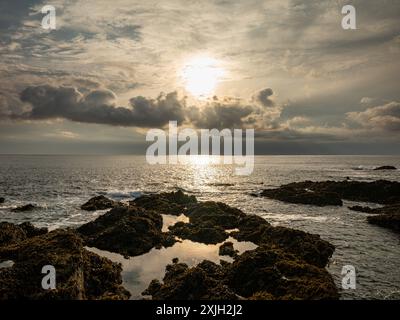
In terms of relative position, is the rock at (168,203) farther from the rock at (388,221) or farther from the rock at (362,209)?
the rock at (362,209)

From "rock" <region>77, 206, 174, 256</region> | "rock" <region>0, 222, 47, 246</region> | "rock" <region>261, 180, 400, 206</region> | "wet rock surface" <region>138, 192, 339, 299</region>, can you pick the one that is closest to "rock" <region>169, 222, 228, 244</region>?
"rock" <region>77, 206, 174, 256</region>

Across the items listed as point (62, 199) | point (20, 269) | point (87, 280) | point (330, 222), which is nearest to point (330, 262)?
point (330, 222)

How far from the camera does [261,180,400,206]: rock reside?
6425 cm

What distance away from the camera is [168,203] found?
58062 millimetres

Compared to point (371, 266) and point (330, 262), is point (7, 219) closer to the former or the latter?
point (330, 262)

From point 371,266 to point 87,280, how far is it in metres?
24.9

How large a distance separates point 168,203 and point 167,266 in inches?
1209

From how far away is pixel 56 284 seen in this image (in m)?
18.9

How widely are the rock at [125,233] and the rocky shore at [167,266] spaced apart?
0.36ft

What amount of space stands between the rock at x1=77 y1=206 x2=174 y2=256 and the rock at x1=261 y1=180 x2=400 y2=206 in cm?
3729

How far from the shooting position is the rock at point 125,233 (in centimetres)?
3359

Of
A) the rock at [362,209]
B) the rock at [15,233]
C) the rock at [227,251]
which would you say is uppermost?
the rock at [15,233]

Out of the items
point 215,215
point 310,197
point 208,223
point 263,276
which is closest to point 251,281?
point 263,276

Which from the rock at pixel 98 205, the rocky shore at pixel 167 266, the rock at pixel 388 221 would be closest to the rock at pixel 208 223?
the rocky shore at pixel 167 266
